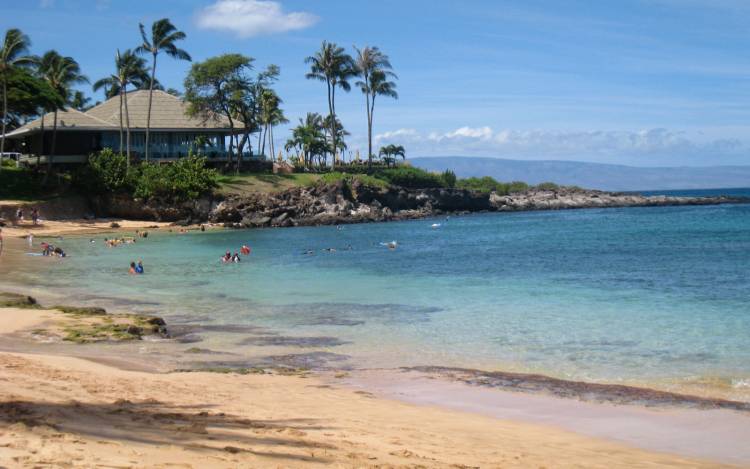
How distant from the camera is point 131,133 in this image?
231 ft

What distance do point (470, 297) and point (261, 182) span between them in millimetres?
48014

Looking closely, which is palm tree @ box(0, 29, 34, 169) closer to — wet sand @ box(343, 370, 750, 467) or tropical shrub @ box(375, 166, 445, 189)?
tropical shrub @ box(375, 166, 445, 189)

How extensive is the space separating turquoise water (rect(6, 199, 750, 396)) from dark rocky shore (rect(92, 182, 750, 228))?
1321 centimetres

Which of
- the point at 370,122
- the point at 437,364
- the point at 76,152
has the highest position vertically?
the point at 370,122

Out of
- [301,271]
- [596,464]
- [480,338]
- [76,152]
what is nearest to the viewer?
[596,464]

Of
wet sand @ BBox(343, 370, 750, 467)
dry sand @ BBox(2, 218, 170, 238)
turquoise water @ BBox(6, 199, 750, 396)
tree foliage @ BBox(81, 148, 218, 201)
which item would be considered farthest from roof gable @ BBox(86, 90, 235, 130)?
wet sand @ BBox(343, 370, 750, 467)

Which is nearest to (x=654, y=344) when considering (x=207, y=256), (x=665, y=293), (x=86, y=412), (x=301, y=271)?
(x=665, y=293)

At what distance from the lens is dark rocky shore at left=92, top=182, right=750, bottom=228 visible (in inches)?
2499

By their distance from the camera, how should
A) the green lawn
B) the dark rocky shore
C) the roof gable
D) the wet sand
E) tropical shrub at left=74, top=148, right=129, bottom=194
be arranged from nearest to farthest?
the wet sand
tropical shrub at left=74, top=148, right=129, bottom=194
the dark rocky shore
the green lawn
the roof gable

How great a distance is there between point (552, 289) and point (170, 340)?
14.4m

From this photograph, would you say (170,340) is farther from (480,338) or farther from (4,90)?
(4,90)

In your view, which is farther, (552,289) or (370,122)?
(370,122)

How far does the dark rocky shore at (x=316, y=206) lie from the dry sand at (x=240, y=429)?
172 ft

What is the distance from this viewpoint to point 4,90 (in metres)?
53.1
